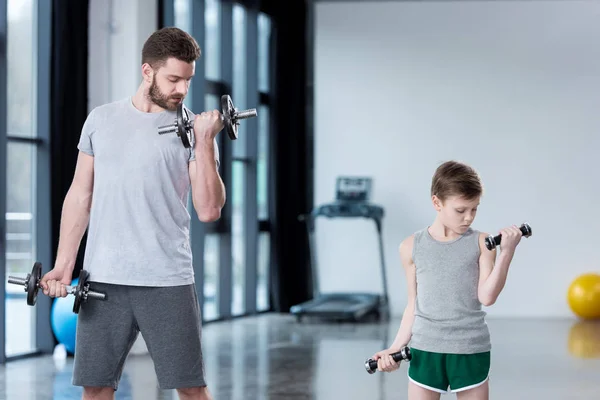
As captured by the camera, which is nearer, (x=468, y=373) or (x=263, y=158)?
(x=468, y=373)

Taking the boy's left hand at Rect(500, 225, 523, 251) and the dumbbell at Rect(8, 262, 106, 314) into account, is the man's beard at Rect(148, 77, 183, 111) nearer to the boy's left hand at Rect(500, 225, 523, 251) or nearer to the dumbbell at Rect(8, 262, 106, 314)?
the dumbbell at Rect(8, 262, 106, 314)

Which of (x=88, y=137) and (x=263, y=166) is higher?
(x=263, y=166)

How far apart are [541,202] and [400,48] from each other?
2078 millimetres

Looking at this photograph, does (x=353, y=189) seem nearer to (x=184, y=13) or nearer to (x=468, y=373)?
(x=184, y=13)

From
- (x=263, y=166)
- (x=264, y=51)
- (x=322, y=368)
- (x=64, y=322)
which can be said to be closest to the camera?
(x=322, y=368)

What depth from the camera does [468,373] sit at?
7.57 feet

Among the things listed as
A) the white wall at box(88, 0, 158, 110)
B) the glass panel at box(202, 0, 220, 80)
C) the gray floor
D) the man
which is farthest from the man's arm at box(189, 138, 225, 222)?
the glass panel at box(202, 0, 220, 80)

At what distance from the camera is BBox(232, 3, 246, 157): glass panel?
863 centimetres

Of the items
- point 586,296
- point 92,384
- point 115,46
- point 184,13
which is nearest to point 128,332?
point 92,384

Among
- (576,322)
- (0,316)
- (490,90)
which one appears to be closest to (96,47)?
(0,316)

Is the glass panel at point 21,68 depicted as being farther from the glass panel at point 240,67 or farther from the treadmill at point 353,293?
the treadmill at point 353,293

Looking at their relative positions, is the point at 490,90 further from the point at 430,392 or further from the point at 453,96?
the point at 430,392

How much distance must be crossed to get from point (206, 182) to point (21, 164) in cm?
390

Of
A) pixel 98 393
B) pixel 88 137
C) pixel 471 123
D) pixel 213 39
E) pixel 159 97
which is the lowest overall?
pixel 98 393
